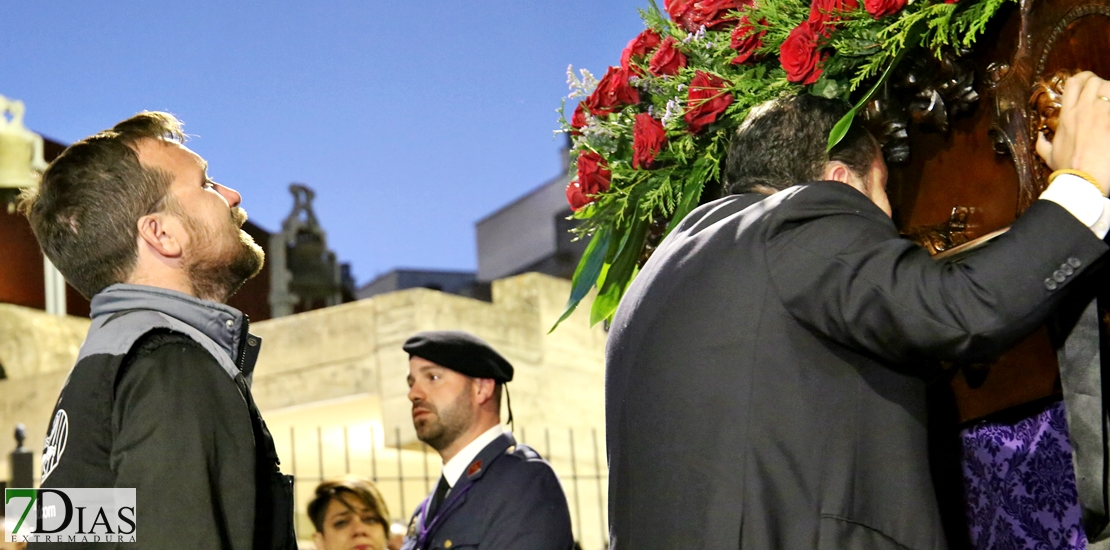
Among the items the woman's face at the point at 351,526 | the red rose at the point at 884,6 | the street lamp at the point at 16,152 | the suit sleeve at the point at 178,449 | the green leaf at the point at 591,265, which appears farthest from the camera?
the street lamp at the point at 16,152

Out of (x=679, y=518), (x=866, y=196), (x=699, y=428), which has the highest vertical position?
(x=866, y=196)

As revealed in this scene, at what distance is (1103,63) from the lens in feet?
6.32

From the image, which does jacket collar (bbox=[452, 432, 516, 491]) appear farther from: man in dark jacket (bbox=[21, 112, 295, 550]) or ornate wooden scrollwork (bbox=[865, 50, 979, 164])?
ornate wooden scrollwork (bbox=[865, 50, 979, 164])

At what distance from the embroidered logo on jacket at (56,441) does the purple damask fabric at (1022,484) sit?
61.0 inches

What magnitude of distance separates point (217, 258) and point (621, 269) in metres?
0.91

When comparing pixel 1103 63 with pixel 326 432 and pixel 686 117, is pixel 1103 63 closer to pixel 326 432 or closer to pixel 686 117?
pixel 686 117

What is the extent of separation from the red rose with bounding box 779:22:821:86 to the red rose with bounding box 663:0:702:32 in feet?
1.17

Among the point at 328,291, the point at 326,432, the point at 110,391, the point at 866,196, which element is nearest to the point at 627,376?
the point at 866,196

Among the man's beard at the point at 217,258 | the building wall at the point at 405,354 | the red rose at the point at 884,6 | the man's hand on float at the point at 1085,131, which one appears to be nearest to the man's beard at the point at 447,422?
the man's beard at the point at 217,258

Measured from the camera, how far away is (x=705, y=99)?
8.11 feet

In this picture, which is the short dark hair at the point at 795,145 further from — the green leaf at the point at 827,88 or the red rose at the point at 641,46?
the red rose at the point at 641,46

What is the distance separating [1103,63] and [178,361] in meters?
1.52

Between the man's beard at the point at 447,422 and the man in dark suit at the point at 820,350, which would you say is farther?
the man's beard at the point at 447,422

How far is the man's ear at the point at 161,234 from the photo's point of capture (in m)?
2.20
